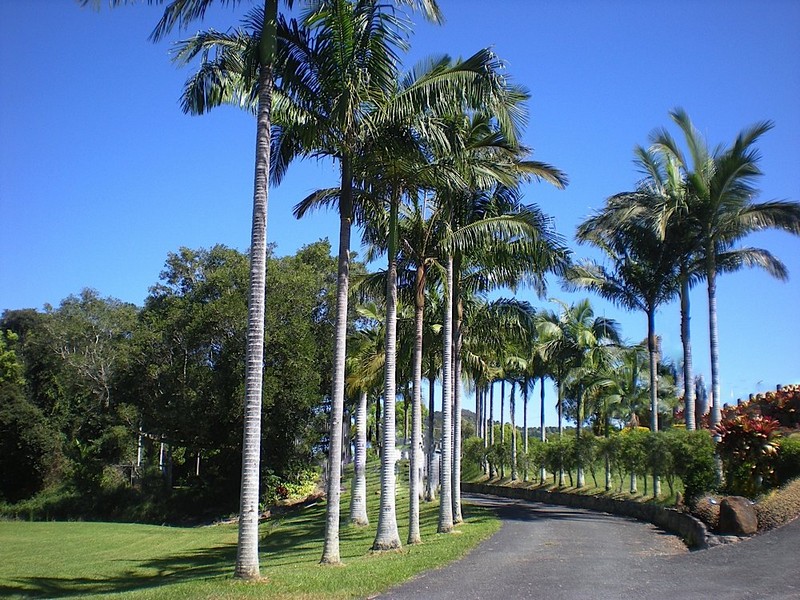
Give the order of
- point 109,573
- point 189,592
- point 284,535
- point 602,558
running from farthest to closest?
point 284,535 < point 109,573 < point 602,558 < point 189,592

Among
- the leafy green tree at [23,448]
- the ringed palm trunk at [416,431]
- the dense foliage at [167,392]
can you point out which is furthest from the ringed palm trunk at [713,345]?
the leafy green tree at [23,448]

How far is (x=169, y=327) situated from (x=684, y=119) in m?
28.6

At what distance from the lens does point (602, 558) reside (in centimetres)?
1470

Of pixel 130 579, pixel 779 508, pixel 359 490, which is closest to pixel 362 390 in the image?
pixel 359 490

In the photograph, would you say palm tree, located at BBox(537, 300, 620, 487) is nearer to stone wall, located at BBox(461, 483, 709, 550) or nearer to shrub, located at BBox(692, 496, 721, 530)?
stone wall, located at BBox(461, 483, 709, 550)

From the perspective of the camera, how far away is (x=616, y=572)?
12.7 metres

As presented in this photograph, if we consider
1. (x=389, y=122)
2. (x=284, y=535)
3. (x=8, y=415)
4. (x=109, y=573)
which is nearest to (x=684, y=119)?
(x=389, y=122)

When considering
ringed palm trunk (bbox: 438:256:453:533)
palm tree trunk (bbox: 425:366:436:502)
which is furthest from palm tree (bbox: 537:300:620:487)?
ringed palm trunk (bbox: 438:256:453:533)

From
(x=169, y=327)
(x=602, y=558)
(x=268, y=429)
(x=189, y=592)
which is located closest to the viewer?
(x=189, y=592)

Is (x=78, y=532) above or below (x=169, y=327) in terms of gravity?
below

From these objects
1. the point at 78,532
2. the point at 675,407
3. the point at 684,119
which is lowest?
the point at 78,532

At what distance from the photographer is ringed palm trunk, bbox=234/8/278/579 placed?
12617 mm

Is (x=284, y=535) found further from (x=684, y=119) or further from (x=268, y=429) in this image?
(x=684, y=119)

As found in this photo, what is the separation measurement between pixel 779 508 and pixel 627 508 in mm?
13975
